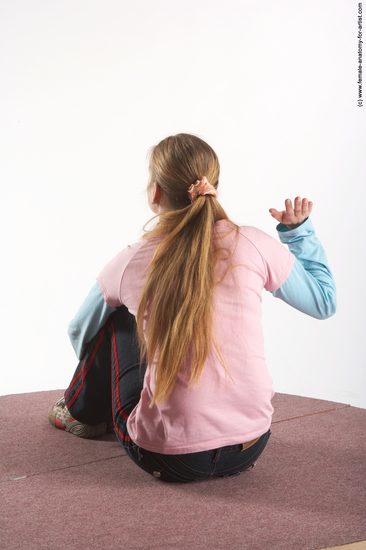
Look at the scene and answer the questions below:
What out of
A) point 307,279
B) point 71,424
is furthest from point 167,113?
point 307,279

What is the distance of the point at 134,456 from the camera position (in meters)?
1.92

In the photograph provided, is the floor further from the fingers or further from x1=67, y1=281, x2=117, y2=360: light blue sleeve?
the fingers

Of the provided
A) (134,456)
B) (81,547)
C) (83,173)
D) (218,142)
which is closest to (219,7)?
(218,142)

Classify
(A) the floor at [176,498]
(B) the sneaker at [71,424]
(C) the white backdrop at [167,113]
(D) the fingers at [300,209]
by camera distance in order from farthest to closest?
(C) the white backdrop at [167,113]
(B) the sneaker at [71,424]
(D) the fingers at [300,209]
(A) the floor at [176,498]

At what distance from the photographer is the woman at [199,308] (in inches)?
67.3

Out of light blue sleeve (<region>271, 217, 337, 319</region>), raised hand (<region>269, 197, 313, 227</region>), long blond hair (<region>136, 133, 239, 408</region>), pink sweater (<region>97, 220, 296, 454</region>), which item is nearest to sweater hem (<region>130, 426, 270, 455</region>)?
pink sweater (<region>97, 220, 296, 454</region>)

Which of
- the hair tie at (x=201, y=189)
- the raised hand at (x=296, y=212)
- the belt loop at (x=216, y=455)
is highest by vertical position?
the hair tie at (x=201, y=189)

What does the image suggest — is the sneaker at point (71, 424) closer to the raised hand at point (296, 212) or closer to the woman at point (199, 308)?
the woman at point (199, 308)

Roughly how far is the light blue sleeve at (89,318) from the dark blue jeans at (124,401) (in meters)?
0.03

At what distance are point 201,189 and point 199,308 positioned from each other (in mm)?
282

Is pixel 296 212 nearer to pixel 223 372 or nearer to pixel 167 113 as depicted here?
pixel 223 372

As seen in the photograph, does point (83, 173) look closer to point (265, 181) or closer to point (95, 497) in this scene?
point (265, 181)

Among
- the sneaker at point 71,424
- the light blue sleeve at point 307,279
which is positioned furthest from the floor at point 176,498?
the light blue sleeve at point 307,279

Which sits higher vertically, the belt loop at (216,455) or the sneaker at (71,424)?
the belt loop at (216,455)
